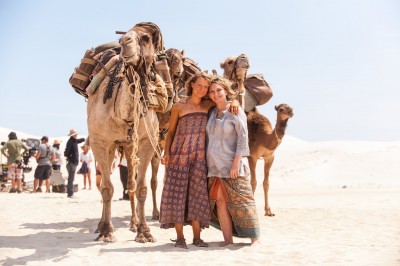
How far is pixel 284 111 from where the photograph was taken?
11.0 meters

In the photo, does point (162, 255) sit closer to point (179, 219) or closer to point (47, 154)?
point (179, 219)

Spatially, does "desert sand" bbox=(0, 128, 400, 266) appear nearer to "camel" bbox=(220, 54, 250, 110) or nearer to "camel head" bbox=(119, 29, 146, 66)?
"camel head" bbox=(119, 29, 146, 66)

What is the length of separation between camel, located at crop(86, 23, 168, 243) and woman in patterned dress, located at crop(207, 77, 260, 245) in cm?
99

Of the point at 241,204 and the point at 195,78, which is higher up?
the point at 195,78

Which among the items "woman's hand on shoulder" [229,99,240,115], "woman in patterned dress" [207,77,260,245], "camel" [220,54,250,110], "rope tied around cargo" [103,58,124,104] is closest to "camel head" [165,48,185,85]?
"camel" [220,54,250,110]

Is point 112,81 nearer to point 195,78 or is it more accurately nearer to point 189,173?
point 195,78

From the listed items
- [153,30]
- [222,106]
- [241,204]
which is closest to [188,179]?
[241,204]

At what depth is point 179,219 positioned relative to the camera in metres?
6.38

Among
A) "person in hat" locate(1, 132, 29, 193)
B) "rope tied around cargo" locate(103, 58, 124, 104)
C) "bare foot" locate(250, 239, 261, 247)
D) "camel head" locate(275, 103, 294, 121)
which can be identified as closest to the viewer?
"bare foot" locate(250, 239, 261, 247)

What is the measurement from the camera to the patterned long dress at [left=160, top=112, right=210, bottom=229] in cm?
641

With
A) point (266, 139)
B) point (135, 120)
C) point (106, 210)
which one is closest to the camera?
point (135, 120)

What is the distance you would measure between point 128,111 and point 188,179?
123 cm

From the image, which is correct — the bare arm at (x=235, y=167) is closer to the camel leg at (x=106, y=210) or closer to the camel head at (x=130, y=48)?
the camel head at (x=130, y=48)

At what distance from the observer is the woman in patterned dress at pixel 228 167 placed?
6395 mm
